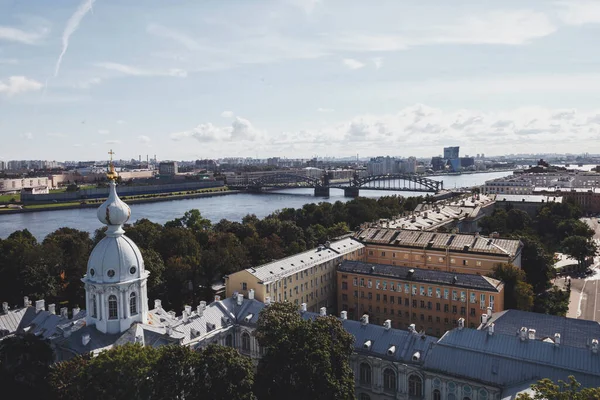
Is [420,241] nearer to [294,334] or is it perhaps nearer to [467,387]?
[467,387]

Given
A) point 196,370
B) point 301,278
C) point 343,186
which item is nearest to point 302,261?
point 301,278

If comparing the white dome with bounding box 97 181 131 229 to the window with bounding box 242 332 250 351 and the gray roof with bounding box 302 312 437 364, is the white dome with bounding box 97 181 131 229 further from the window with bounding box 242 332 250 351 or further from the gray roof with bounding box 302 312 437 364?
the gray roof with bounding box 302 312 437 364

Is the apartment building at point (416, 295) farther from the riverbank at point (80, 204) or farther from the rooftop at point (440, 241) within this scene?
the riverbank at point (80, 204)

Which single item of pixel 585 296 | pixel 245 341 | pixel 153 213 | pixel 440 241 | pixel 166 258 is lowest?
pixel 585 296

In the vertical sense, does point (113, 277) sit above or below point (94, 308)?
above

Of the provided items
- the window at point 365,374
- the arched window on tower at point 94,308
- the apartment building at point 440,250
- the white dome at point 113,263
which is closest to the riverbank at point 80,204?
the apartment building at point 440,250

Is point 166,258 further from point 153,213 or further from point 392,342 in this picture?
point 153,213
